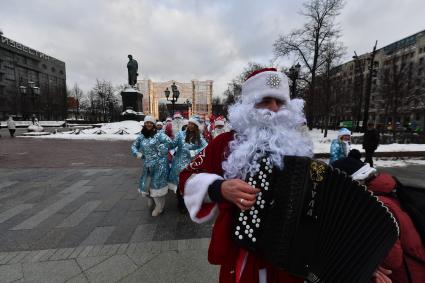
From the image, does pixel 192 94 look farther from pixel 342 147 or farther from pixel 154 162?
pixel 154 162

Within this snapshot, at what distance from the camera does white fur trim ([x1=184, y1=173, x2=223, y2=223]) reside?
1.47 metres

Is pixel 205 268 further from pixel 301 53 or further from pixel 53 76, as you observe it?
pixel 53 76

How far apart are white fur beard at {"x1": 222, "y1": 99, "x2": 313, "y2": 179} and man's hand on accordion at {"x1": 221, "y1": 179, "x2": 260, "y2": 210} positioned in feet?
0.41

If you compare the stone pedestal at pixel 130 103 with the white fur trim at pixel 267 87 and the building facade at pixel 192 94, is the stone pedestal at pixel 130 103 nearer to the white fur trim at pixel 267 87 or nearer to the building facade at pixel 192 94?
the white fur trim at pixel 267 87

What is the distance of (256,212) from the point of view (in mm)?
1240

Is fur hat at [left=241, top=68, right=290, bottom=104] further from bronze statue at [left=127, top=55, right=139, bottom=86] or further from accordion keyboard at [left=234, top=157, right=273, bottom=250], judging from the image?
bronze statue at [left=127, top=55, right=139, bottom=86]

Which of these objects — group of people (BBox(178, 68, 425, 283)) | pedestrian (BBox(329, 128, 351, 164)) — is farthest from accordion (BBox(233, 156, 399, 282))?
pedestrian (BBox(329, 128, 351, 164))

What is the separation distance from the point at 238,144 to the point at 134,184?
249 inches

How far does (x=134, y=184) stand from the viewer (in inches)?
284

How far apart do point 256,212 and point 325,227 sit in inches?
12.9

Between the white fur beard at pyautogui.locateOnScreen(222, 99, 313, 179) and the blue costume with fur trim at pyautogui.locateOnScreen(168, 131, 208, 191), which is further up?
the white fur beard at pyautogui.locateOnScreen(222, 99, 313, 179)

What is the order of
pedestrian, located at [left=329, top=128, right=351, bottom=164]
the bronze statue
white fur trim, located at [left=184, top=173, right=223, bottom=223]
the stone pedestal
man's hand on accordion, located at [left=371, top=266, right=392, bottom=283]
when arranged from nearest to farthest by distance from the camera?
man's hand on accordion, located at [left=371, top=266, right=392, bottom=283], white fur trim, located at [left=184, top=173, right=223, bottom=223], pedestrian, located at [left=329, top=128, right=351, bottom=164], the stone pedestal, the bronze statue

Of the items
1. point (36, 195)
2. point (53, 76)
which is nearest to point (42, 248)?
point (36, 195)

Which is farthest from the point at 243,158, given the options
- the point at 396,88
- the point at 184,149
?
the point at 396,88
